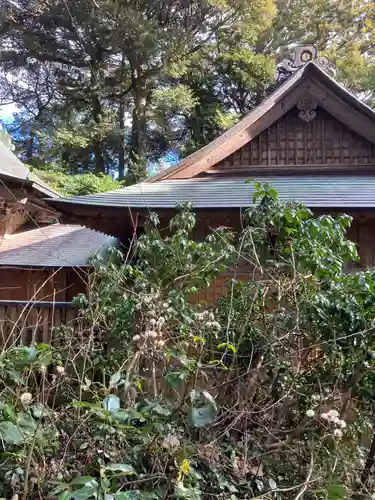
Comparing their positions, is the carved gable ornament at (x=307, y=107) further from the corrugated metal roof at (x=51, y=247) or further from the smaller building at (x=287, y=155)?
the corrugated metal roof at (x=51, y=247)

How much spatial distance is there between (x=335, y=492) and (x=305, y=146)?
5332 mm

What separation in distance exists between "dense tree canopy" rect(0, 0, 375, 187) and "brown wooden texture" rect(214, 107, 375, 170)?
1059cm

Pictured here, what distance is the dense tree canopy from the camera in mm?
16484

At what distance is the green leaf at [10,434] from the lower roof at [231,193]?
3193 mm

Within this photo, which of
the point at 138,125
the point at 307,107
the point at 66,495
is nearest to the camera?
the point at 66,495

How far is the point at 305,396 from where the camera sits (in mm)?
2484

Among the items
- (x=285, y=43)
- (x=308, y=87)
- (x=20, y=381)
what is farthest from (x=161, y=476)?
(x=285, y=43)

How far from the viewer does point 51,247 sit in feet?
26.9

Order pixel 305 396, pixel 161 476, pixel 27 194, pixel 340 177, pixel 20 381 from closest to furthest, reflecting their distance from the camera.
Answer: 1. pixel 161 476
2. pixel 20 381
3. pixel 305 396
4. pixel 340 177
5. pixel 27 194

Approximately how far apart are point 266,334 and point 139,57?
16419 mm

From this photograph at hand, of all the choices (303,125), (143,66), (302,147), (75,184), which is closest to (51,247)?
(302,147)

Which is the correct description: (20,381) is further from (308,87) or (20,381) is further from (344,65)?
(344,65)

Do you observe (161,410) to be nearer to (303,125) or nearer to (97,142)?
(303,125)

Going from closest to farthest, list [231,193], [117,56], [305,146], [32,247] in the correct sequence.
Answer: [231,193] < [305,146] < [32,247] < [117,56]
